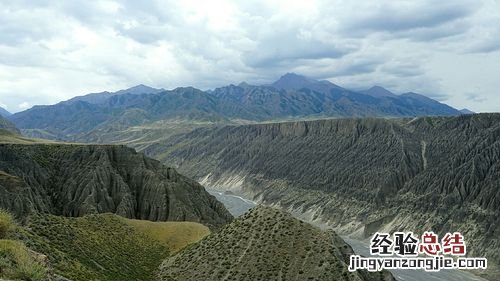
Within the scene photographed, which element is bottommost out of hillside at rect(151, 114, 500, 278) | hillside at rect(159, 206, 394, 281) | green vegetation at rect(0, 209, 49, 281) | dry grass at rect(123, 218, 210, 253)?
hillside at rect(151, 114, 500, 278)

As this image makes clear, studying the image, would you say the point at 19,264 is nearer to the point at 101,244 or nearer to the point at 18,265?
the point at 18,265

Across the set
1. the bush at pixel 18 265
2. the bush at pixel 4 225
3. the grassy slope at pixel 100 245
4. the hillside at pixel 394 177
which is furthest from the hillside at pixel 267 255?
the hillside at pixel 394 177

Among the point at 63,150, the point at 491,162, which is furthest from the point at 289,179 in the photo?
the point at 63,150

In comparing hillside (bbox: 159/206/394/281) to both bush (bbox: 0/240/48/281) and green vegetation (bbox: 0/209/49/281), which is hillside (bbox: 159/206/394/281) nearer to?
green vegetation (bbox: 0/209/49/281)

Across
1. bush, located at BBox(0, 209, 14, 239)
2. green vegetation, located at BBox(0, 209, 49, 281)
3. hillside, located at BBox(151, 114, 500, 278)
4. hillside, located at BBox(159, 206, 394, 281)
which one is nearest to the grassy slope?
hillside, located at BBox(159, 206, 394, 281)

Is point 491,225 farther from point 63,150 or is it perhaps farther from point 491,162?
point 63,150
